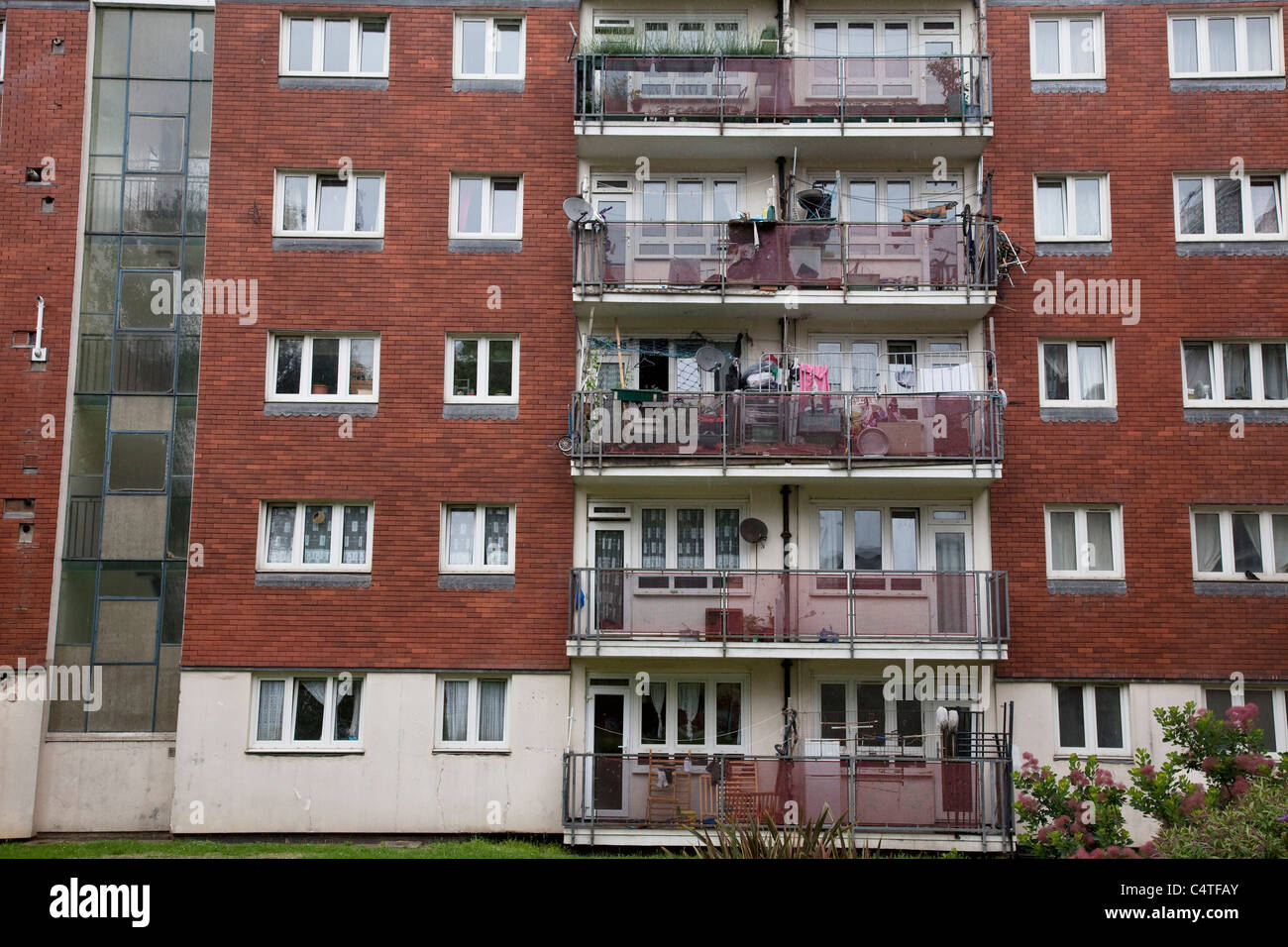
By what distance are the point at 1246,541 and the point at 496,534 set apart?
11492 millimetres

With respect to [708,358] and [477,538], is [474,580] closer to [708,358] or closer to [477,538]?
[477,538]

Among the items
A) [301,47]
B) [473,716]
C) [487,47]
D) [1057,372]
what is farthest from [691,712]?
[301,47]

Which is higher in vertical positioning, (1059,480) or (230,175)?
(230,175)

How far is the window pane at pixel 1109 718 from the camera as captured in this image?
16.8 meters

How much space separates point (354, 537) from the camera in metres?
17.5

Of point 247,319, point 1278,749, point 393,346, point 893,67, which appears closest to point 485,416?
point 393,346

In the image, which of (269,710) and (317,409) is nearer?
(269,710)

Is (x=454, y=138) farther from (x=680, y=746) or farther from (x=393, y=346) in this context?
(x=680, y=746)

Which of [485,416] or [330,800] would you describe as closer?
[330,800]

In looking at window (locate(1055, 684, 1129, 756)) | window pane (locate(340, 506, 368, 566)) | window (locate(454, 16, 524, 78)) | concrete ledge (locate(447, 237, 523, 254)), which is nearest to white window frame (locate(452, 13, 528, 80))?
window (locate(454, 16, 524, 78))

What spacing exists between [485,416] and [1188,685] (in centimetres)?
1133

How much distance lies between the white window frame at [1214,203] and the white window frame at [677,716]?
999 centimetres

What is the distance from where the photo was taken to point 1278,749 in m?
16.6

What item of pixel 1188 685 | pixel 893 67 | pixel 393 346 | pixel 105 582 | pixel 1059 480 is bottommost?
pixel 1188 685
